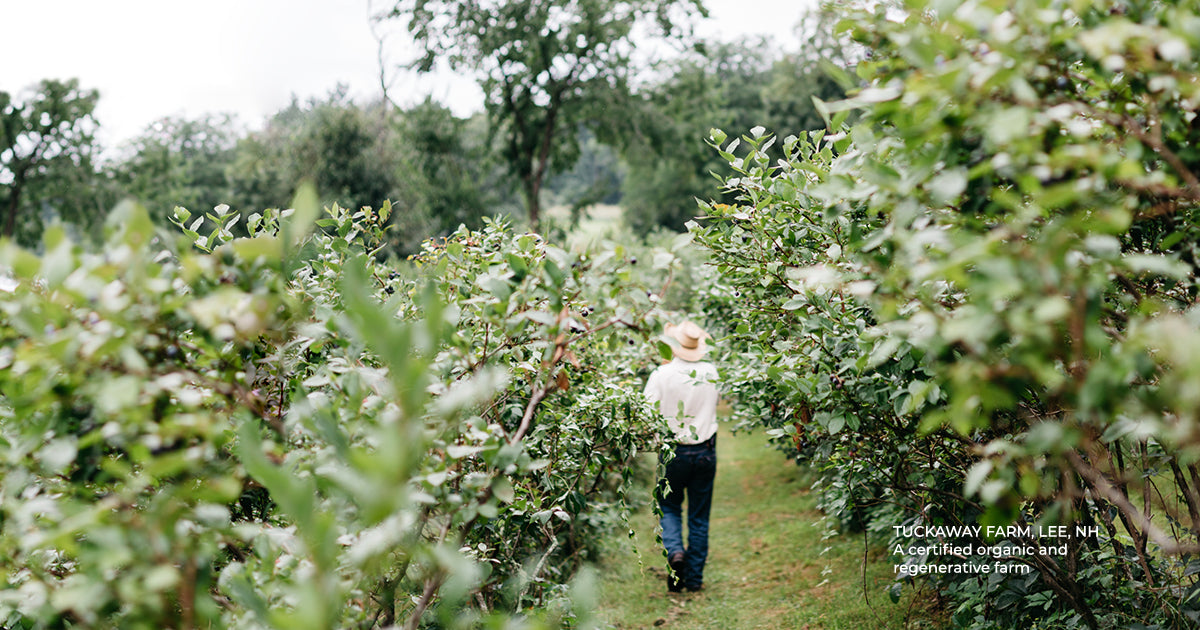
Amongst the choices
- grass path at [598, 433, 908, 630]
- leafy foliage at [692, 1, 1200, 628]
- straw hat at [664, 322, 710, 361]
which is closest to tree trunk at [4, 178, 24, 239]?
grass path at [598, 433, 908, 630]

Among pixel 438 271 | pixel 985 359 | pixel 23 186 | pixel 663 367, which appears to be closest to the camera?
pixel 985 359

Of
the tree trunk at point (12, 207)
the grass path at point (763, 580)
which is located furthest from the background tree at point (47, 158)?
the grass path at point (763, 580)

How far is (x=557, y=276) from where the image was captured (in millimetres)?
1621

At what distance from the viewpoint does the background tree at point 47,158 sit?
18.4 metres

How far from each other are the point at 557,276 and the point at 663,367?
3.75 metres

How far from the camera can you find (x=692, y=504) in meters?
5.25

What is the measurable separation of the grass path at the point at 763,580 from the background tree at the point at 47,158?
804 inches

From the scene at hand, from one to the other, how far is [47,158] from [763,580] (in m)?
22.7

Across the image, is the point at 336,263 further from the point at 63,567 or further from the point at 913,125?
the point at 913,125

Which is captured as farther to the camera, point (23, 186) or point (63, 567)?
point (23, 186)

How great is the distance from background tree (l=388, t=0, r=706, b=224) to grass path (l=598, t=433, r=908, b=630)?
41.1 ft

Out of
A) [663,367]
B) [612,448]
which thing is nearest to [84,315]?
[612,448]

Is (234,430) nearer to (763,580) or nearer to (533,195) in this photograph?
(763,580)

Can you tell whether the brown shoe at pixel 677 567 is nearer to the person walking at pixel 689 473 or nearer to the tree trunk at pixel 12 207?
the person walking at pixel 689 473
